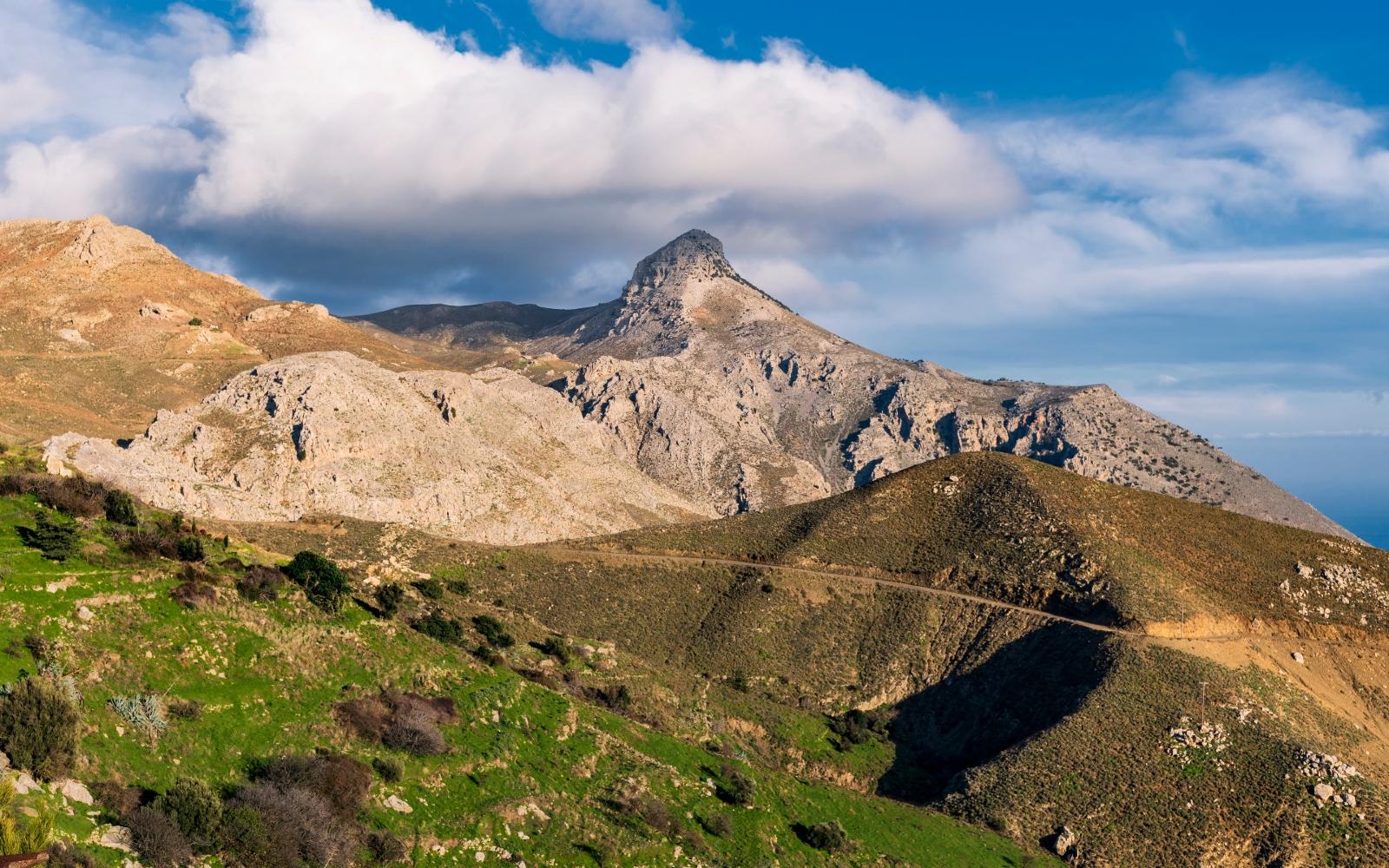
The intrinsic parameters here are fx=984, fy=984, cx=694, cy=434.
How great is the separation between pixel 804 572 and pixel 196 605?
189ft

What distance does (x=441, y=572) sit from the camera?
84.2 m

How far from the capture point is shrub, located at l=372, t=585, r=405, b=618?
48.0 metres

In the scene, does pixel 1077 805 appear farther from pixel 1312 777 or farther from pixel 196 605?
pixel 196 605

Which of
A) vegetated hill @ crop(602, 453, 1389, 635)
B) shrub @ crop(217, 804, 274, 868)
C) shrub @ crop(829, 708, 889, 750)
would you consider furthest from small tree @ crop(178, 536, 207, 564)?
vegetated hill @ crop(602, 453, 1389, 635)

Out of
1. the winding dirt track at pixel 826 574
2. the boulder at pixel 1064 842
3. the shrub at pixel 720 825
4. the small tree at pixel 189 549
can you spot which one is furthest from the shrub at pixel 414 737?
the winding dirt track at pixel 826 574

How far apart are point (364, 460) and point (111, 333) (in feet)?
225

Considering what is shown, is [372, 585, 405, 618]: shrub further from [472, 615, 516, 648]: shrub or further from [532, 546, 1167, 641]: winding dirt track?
[532, 546, 1167, 641]: winding dirt track

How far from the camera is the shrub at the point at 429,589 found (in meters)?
63.5

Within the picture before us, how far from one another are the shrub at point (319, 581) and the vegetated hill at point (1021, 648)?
18809 millimetres

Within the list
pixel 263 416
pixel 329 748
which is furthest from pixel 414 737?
pixel 263 416

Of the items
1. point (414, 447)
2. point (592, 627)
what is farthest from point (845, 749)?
point (414, 447)

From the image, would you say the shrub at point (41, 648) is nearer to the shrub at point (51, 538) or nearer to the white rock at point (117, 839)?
the shrub at point (51, 538)

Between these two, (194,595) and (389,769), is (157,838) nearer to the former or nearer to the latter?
(389,769)

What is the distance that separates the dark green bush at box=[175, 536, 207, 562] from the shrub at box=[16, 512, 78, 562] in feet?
12.0
